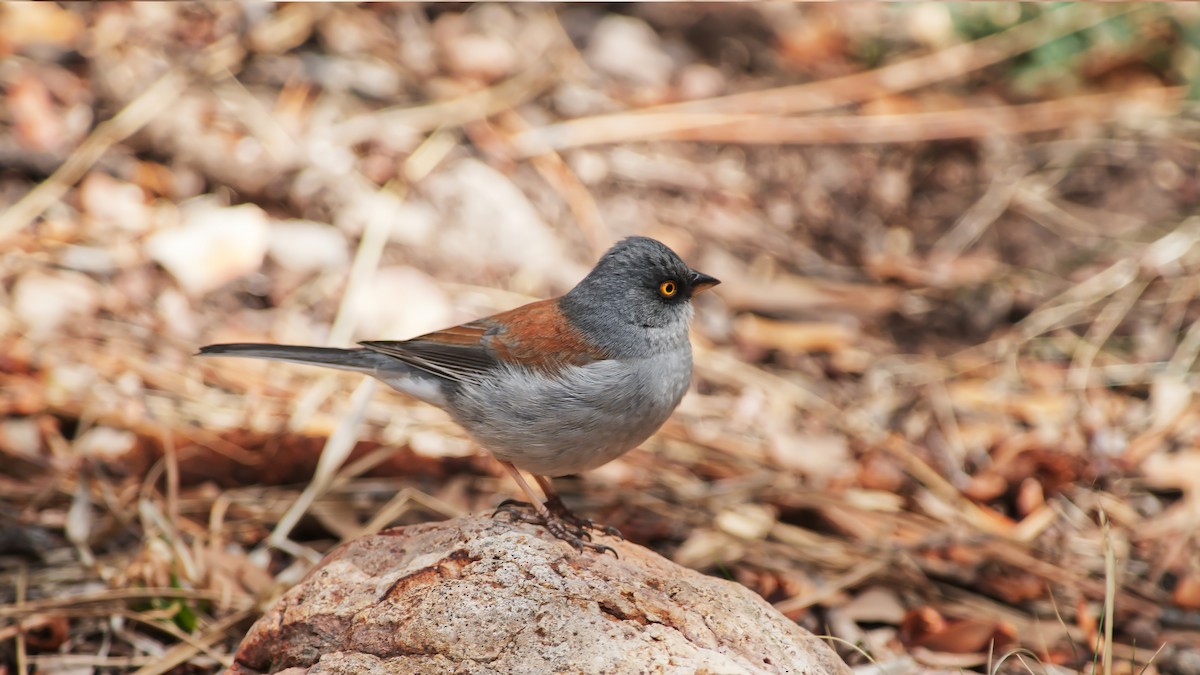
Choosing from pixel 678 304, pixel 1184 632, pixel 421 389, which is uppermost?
pixel 678 304

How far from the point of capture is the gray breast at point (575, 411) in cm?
334

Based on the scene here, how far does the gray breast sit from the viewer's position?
3342mm

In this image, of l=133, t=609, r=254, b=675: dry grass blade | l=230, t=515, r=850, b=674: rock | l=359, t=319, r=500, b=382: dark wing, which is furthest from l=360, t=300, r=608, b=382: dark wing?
l=133, t=609, r=254, b=675: dry grass blade

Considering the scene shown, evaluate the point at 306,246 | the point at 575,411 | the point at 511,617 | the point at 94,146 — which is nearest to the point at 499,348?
the point at 575,411

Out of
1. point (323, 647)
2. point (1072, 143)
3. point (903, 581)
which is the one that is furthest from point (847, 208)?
point (323, 647)

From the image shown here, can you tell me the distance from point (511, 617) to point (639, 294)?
1.48 metres

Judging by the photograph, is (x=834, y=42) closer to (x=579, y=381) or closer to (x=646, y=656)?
(x=579, y=381)

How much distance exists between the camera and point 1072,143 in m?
7.17

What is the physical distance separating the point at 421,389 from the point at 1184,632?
2.91m

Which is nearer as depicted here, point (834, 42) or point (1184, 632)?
point (1184, 632)

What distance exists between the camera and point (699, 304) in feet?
20.5

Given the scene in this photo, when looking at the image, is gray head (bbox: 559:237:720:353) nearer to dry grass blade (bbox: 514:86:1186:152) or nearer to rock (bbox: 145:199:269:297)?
rock (bbox: 145:199:269:297)

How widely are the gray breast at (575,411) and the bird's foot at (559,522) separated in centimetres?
14

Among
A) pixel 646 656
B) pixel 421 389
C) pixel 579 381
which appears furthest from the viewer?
pixel 421 389
